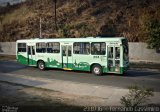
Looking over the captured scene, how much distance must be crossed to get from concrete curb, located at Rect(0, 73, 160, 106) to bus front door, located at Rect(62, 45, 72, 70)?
4.08 m

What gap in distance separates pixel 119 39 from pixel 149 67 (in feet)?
24.6

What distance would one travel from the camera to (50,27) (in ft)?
168

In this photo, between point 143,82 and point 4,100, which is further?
point 143,82

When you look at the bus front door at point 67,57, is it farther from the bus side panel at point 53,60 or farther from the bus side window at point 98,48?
the bus side window at point 98,48

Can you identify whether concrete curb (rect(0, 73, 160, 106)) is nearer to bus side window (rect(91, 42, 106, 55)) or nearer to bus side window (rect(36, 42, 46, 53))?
bus side window (rect(91, 42, 106, 55))

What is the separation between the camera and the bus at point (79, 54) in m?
19.6

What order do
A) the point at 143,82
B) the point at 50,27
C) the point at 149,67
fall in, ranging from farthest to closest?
the point at 50,27
the point at 149,67
the point at 143,82

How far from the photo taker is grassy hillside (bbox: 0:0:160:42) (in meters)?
41.5

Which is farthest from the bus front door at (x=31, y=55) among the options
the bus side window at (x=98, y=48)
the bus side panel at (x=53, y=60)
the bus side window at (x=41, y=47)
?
the bus side window at (x=98, y=48)

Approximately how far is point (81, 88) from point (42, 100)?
3738mm

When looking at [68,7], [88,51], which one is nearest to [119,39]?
[88,51]

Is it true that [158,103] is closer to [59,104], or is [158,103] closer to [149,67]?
[59,104]

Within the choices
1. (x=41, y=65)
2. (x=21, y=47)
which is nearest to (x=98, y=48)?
(x=41, y=65)

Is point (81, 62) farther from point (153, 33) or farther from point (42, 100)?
point (153, 33)
